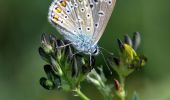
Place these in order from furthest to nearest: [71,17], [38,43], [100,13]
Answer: [38,43] → [71,17] → [100,13]

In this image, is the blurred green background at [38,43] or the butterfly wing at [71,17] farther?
the blurred green background at [38,43]

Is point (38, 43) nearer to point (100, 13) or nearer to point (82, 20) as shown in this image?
point (82, 20)

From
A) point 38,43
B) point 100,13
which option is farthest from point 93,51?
point 38,43

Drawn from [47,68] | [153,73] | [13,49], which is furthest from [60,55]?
[13,49]

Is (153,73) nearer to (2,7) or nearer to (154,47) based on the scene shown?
(154,47)

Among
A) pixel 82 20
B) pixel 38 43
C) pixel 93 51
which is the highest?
pixel 82 20

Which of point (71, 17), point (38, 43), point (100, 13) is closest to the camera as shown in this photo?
point (100, 13)

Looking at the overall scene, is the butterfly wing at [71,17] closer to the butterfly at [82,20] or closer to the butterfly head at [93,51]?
the butterfly at [82,20]

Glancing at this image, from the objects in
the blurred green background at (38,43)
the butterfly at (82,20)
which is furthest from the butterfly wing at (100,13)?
the blurred green background at (38,43)
